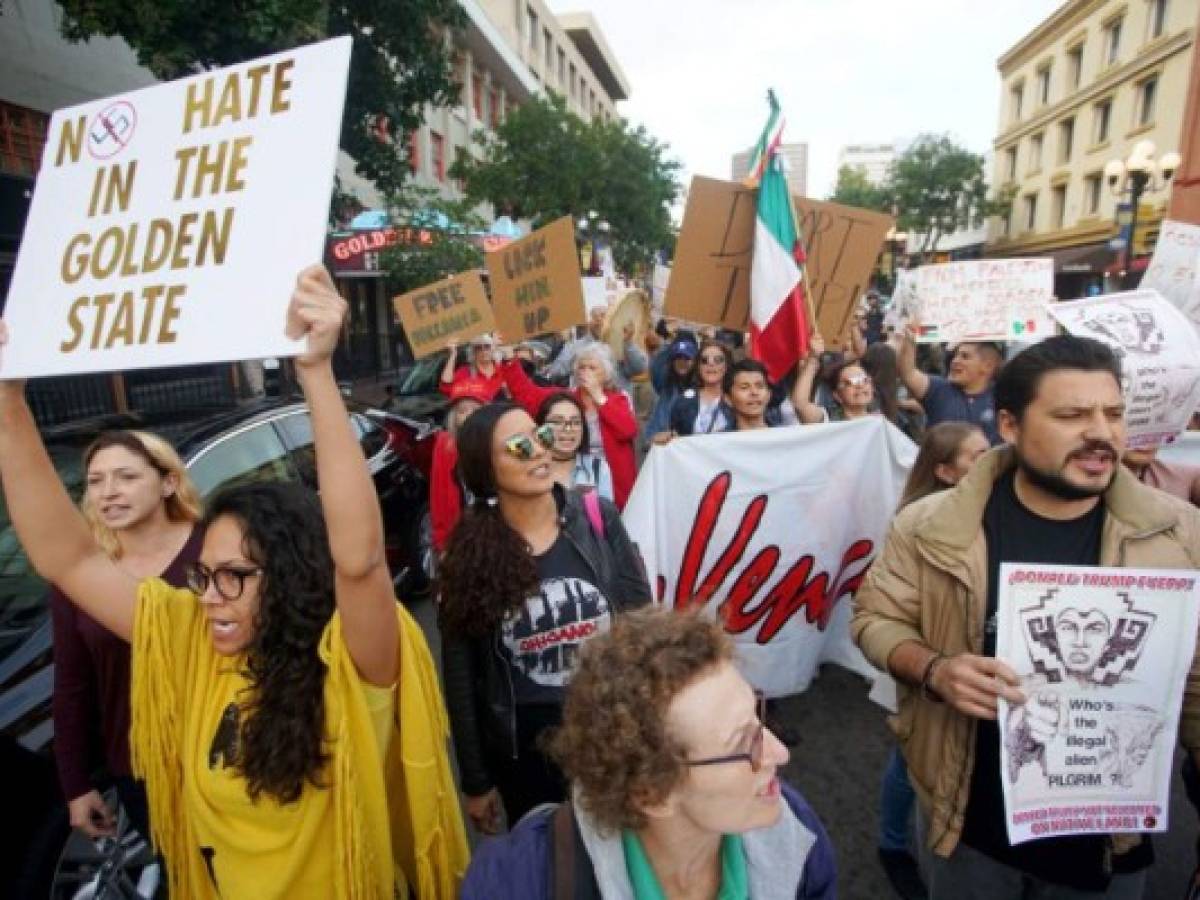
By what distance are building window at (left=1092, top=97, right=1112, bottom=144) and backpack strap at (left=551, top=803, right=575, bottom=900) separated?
37.1 metres

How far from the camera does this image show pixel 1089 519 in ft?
5.67

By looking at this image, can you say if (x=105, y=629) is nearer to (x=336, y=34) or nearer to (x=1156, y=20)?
(x=336, y=34)

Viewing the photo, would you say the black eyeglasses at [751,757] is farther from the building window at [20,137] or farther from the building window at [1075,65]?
the building window at [1075,65]

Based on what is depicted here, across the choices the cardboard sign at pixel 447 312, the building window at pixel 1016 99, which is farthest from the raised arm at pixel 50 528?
the building window at pixel 1016 99

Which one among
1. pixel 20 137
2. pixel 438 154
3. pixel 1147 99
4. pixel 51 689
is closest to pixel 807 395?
pixel 51 689

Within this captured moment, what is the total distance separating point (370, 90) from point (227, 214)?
9658 mm

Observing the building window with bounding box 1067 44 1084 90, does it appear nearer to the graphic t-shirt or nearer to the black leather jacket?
the graphic t-shirt

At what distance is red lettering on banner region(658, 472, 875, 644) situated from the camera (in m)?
3.49

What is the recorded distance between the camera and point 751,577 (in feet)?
11.7

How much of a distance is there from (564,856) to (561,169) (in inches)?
917

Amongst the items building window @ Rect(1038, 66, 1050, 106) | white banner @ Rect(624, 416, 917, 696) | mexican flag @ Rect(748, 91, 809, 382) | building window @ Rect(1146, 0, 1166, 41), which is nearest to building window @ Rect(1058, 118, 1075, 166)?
building window @ Rect(1038, 66, 1050, 106)

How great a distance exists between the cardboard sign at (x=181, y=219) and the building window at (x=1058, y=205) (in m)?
39.1

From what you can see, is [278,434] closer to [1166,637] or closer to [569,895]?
[569,895]

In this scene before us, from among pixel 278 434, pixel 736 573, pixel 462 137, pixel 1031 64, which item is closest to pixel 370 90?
pixel 278 434
